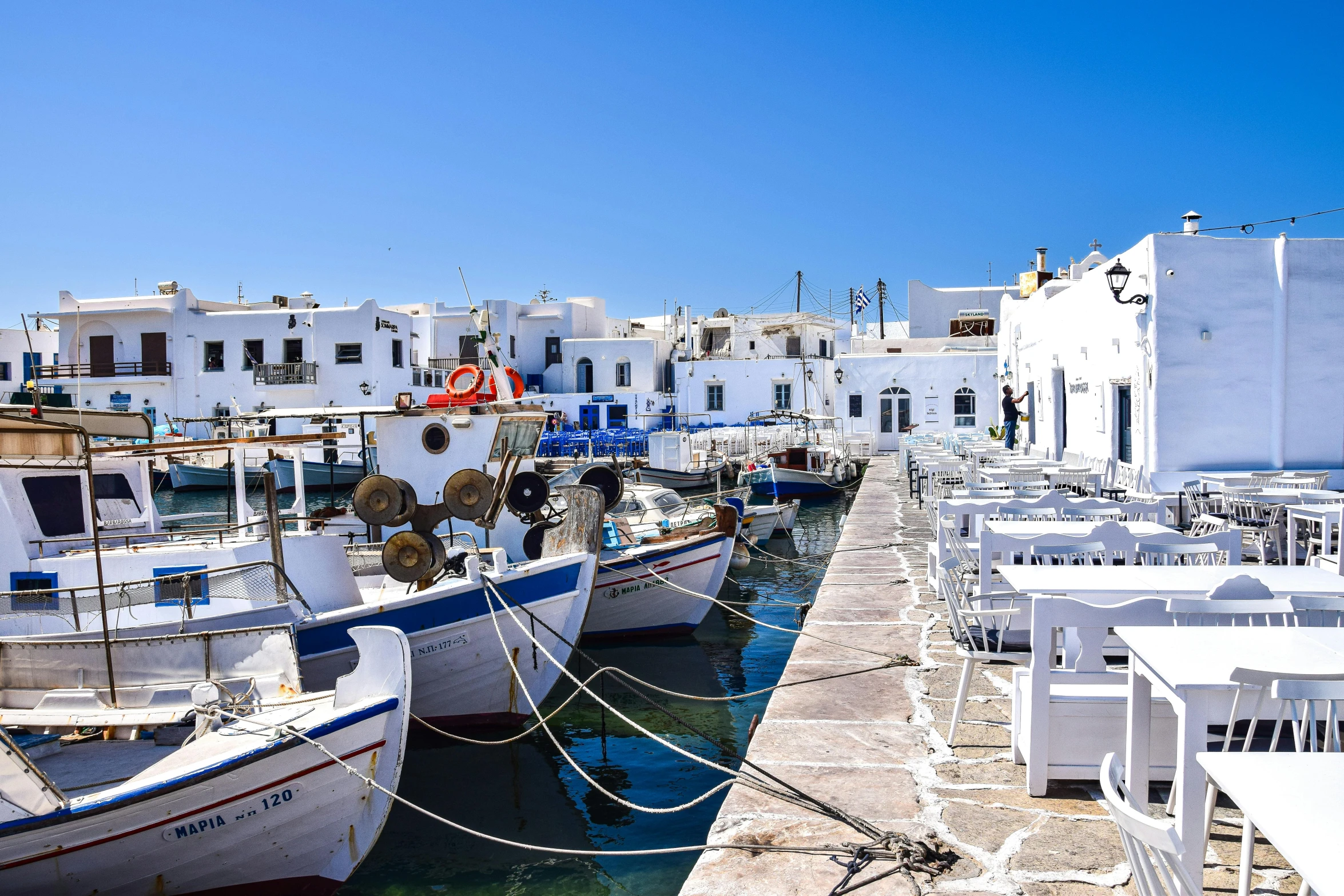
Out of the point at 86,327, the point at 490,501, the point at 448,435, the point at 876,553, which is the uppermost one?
the point at 86,327

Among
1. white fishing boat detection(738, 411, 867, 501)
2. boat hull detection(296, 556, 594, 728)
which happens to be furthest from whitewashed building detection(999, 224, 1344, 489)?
white fishing boat detection(738, 411, 867, 501)

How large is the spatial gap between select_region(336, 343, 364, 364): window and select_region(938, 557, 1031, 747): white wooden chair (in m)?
37.2

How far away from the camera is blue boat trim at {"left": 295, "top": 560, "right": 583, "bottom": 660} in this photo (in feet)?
26.9

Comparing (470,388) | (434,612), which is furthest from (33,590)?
(470,388)

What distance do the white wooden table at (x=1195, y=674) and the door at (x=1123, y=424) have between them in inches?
447

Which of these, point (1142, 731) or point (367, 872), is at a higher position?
point (1142, 731)

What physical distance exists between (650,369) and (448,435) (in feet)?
125

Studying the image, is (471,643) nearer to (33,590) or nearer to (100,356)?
(33,590)

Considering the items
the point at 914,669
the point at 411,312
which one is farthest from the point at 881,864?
the point at 411,312

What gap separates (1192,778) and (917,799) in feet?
5.36

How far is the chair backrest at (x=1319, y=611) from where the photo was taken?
4266 mm

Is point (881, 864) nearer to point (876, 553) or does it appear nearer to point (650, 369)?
point (876, 553)

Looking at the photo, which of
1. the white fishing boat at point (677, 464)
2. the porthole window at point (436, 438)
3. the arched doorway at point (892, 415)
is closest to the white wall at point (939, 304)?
the arched doorway at point (892, 415)

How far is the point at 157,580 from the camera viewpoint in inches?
292
